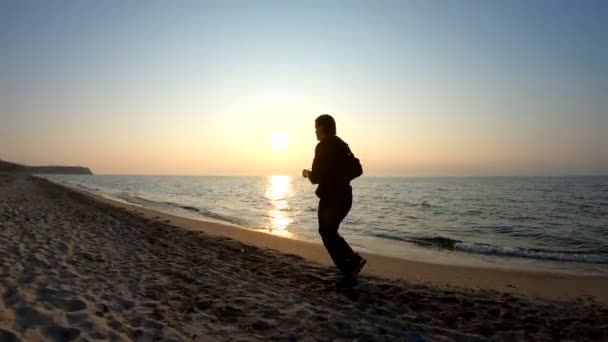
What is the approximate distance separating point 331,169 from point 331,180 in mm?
158

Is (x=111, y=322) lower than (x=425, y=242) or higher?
higher

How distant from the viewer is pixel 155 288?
5.14 metres

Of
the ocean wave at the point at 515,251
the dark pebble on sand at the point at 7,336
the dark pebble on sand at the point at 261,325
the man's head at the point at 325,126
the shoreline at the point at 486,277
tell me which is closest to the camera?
the dark pebble on sand at the point at 7,336

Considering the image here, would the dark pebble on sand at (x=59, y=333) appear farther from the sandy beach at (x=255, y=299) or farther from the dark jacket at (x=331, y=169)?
the dark jacket at (x=331, y=169)

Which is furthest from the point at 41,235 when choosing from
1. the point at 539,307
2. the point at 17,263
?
the point at 539,307

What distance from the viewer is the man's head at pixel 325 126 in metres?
5.89

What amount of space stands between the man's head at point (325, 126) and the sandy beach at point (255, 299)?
2.26m

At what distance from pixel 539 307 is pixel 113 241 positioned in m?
8.34

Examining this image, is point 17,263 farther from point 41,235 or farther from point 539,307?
point 539,307

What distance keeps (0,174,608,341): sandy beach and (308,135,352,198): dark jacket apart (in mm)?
1430

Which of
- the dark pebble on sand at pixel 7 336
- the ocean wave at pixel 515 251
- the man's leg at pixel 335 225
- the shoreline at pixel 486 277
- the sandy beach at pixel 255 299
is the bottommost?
the ocean wave at pixel 515 251

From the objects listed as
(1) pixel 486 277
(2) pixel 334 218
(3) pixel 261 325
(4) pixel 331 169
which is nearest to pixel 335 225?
(2) pixel 334 218

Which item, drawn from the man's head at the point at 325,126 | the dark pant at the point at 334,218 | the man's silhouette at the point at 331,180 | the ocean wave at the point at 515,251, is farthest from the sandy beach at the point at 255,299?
the ocean wave at the point at 515,251

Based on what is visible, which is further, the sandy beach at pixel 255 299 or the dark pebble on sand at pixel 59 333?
the sandy beach at pixel 255 299
